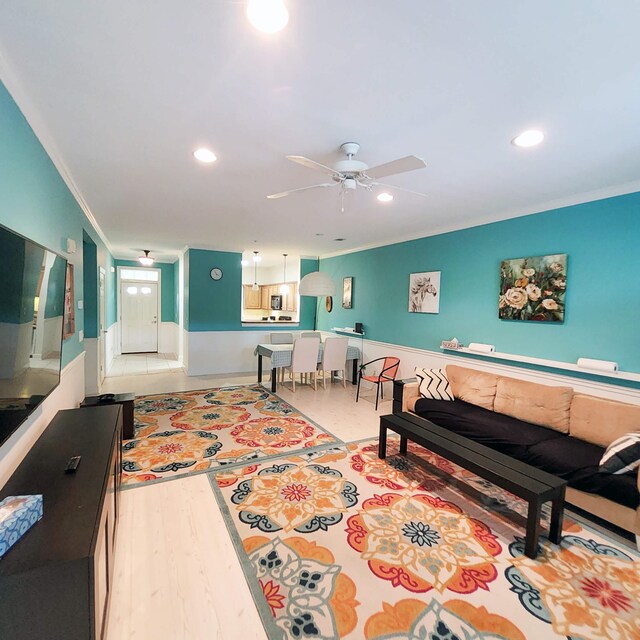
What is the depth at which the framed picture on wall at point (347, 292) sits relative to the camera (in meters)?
6.62

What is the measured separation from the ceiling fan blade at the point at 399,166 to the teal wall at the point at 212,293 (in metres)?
5.28

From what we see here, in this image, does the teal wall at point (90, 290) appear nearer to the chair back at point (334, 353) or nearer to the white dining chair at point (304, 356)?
the white dining chair at point (304, 356)

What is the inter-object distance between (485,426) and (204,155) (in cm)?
333

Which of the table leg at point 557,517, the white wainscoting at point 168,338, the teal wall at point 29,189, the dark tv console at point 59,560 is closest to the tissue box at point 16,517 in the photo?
the dark tv console at point 59,560

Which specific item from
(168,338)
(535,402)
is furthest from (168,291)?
(535,402)

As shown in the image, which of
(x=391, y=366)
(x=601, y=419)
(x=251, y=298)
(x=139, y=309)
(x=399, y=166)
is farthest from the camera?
(x=251, y=298)

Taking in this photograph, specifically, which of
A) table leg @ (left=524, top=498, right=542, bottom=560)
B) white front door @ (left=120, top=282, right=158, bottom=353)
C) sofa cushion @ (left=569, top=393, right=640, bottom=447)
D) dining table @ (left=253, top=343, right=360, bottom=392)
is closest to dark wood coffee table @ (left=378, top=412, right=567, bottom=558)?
table leg @ (left=524, top=498, right=542, bottom=560)

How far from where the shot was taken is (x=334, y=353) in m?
5.82

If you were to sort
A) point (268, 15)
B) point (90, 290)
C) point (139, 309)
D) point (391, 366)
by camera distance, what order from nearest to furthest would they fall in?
1. point (268, 15)
2. point (90, 290)
3. point (391, 366)
4. point (139, 309)

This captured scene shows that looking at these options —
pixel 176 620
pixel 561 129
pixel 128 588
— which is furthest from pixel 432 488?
pixel 561 129

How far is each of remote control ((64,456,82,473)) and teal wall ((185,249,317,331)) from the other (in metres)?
5.14

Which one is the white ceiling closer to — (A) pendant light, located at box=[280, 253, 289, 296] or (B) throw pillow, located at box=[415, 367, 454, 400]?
(B) throw pillow, located at box=[415, 367, 454, 400]

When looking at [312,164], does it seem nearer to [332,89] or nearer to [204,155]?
[332,89]

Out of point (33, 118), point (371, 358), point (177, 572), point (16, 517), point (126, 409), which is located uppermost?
point (33, 118)
